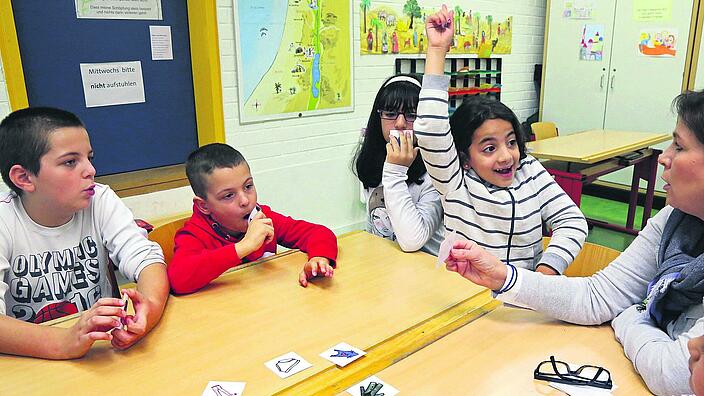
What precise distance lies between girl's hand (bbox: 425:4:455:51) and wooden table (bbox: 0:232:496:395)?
69 centimetres

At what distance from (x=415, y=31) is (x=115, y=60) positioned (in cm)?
244

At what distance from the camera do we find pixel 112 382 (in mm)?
1077

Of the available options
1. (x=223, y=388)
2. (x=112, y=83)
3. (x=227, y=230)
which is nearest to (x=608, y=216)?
(x=227, y=230)

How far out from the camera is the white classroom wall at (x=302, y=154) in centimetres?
337

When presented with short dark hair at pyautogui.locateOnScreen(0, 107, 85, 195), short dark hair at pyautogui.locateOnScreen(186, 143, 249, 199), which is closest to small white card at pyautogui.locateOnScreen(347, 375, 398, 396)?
short dark hair at pyautogui.locateOnScreen(186, 143, 249, 199)

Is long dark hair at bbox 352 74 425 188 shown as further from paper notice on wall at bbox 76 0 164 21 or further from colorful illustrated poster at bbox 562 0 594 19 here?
colorful illustrated poster at bbox 562 0 594 19

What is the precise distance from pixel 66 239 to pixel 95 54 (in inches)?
74.7

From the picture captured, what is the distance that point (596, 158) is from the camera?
141 inches

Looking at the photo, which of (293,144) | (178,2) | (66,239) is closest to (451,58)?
(293,144)

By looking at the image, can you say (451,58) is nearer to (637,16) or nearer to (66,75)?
(637,16)

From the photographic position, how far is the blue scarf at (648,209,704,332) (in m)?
1.10

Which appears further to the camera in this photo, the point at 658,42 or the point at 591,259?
the point at 658,42

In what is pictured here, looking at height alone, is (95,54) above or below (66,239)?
above

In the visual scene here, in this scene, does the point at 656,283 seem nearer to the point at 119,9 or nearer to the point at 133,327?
the point at 133,327
